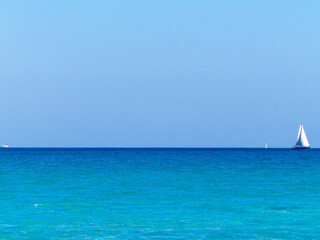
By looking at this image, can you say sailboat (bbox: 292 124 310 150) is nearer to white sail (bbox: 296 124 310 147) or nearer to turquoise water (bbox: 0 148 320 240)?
white sail (bbox: 296 124 310 147)

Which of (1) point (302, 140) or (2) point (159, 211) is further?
(1) point (302, 140)

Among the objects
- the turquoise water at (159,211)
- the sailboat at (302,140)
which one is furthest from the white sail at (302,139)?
the turquoise water at (159,211)

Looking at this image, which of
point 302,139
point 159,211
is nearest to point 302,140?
point 302,139

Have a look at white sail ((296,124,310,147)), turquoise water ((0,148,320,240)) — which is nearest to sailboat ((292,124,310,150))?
white sail ((296,124,310,147))

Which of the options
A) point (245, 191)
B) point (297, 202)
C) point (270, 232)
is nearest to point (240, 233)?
point (270, 232)

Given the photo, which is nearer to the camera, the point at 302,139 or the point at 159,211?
the point at 159,211

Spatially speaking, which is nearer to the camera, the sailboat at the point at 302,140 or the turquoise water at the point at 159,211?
the turquoise water at the point at 159,211

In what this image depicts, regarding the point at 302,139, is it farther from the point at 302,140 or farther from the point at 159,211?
the point at 159,211

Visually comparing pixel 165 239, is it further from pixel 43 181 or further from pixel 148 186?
pixel 43 181

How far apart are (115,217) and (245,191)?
17.0 meters

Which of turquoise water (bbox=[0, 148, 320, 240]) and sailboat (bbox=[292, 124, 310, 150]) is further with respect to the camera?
sailboat (bbox=[292, 124, 310, 150])

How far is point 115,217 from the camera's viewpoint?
28.6 m

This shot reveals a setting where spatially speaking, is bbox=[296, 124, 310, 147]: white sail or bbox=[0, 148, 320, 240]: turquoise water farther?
bbox=[296, 124, 310, 147]: white sail

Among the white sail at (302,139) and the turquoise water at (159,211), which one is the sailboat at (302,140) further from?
the turquoise water at (159,211)
